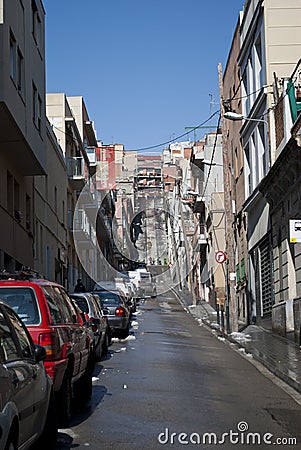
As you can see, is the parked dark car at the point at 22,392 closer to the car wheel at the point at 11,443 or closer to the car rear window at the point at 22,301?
the car wheel at the point at 11,443

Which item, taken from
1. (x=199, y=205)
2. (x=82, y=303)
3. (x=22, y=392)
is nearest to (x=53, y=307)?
(x=22, y=392)

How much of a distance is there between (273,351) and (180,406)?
901 centimetres

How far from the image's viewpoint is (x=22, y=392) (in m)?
6.29

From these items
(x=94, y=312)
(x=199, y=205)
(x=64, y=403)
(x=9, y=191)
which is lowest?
(x=64, y=403)

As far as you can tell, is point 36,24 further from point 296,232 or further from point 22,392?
point 22,392

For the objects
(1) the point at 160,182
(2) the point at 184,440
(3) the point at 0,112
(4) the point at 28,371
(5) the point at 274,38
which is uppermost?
(1) the point at 160,182

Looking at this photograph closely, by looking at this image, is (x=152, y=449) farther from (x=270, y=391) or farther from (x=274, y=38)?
(x=274, y=38)

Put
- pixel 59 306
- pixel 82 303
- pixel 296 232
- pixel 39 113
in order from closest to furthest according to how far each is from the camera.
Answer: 1. pixel 59 306
2. pixel 296 232
3. pixel 82 303
4. pixel 39 113

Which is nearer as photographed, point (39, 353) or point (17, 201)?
point (39, 353)

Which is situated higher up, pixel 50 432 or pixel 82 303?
pixel 82 303

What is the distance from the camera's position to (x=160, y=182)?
130500 millimetres

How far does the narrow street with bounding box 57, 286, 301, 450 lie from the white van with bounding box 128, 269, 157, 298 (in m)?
46.2

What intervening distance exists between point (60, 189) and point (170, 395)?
29.1 metres

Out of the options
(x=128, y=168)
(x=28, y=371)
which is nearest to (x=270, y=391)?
(x=28, y=371)
